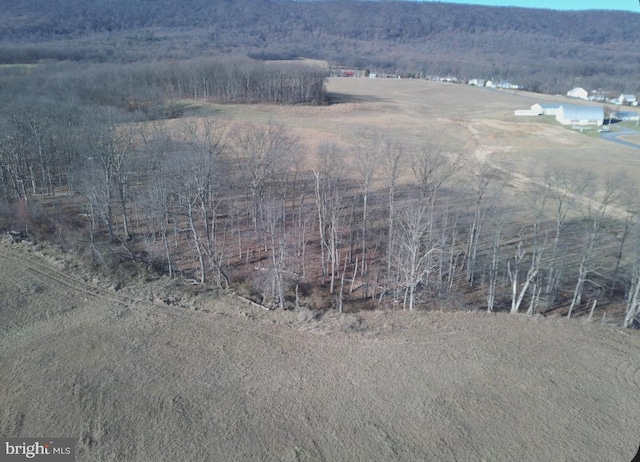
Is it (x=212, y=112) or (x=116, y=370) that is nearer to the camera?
(x=116, y=370)

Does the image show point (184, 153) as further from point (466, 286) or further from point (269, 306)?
point (466, 286)

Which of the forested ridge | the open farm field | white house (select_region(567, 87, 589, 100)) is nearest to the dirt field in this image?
the forested ridge

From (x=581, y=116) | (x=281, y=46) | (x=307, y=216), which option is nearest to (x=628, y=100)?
(x=581, y=116)

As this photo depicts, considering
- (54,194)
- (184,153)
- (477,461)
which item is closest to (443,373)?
(477,461)

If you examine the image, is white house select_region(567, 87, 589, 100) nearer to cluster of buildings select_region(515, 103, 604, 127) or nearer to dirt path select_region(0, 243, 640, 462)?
cluster of buildings select_region(515, 103, 604, 127)

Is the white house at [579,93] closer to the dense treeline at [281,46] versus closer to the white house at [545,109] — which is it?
the dense treeline at [281,46]

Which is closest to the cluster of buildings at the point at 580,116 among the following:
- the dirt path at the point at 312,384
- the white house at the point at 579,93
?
the white house at the point at 579,93

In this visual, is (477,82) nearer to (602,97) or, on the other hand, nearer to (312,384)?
(602,97)
